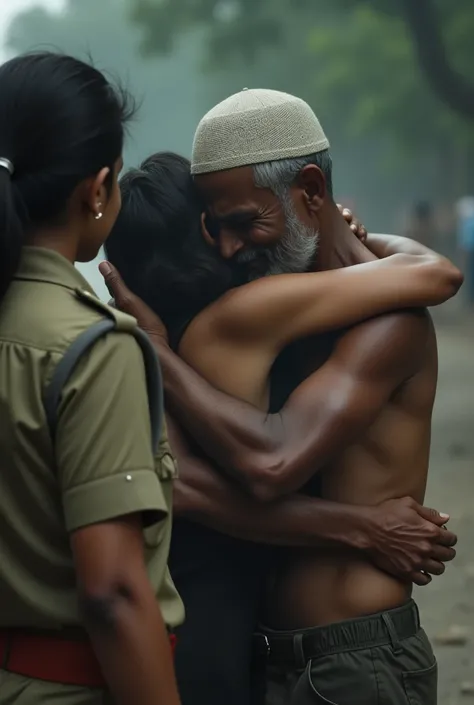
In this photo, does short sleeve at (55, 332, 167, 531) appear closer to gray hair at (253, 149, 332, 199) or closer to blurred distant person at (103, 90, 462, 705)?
blurred distant person at (103, 90, 462, 705)

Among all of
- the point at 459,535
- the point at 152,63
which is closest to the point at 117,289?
the point at 459,535

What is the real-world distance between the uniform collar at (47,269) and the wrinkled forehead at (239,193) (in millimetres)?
813

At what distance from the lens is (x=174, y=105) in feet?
325

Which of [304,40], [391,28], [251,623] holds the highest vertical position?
[251,623]

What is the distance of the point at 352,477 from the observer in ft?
9.77

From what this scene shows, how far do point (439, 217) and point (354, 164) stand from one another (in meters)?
17.8

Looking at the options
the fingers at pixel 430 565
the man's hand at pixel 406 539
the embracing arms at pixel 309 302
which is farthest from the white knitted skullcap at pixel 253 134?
the fingers at pixel 430 565

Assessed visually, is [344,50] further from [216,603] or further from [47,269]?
[47,269]

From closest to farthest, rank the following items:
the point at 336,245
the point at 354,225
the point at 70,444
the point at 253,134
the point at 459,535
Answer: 1. the point at 70,444
2. the point at 253,134
3. the point at 336,245
4. the point at 354,225
5. the point at 459,535

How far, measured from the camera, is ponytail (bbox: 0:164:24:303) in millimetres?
2086

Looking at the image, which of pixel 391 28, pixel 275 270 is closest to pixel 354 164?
pixel 391 28

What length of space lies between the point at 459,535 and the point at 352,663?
18.8 feet

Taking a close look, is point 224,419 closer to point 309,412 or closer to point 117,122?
point 309,412

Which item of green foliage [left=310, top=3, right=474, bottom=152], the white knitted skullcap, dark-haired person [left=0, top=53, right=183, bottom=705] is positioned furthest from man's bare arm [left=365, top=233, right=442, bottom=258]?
green foliage [left=310, top=3, right=474, bottom=152]
